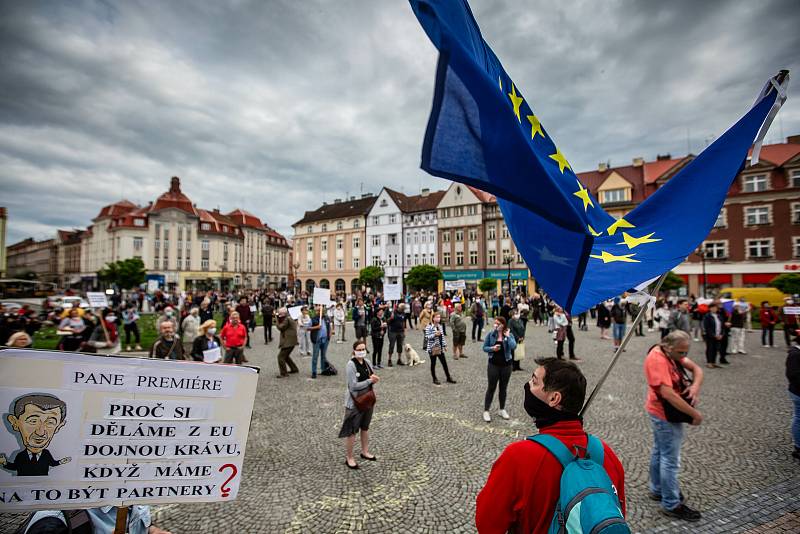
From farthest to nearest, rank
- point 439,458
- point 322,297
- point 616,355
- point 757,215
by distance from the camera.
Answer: point 757,215
point 322,297
point 439,458
point 616,355

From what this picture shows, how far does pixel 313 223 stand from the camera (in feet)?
213

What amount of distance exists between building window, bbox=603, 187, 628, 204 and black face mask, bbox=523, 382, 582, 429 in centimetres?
4785

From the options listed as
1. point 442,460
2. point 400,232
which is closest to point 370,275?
point 400,232

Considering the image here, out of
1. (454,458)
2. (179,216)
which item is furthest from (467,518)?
(179,216)

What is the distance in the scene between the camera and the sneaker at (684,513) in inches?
154

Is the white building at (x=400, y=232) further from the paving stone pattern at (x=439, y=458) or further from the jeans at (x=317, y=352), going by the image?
the paving stone pattern at (x=439, y=458)

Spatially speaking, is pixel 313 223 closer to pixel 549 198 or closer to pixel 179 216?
pixel 179 216

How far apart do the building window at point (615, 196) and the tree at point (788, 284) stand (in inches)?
750

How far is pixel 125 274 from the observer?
4978cm

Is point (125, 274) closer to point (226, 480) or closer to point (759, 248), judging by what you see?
point (226, 480)

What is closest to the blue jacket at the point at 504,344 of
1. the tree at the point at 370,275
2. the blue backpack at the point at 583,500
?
the blue backpack at the point at 583,500

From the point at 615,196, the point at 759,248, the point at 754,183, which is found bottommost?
the point at 759,248

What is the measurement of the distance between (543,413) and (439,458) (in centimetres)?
403

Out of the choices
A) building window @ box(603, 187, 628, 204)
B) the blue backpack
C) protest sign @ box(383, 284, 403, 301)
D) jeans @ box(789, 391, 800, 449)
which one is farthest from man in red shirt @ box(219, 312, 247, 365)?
building window @ box(603, 187, 628, 204)
